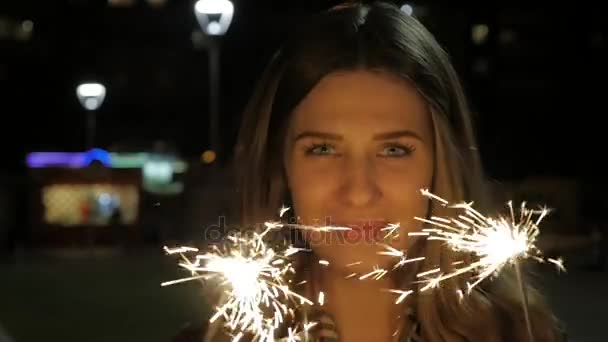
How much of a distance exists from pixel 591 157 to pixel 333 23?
3040 cm

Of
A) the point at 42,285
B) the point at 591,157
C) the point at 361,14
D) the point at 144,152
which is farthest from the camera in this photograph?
the point at 144,152

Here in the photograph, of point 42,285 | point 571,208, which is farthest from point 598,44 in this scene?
point 42,285

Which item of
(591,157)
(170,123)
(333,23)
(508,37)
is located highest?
(508,37)

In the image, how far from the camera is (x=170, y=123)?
39.5 meters

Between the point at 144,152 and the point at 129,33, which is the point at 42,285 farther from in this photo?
the point at 129,33

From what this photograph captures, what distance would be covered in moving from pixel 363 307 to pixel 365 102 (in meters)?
0.50

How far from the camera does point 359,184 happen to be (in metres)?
1.89

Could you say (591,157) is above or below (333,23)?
above

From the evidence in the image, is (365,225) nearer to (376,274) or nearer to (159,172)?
(376,274)

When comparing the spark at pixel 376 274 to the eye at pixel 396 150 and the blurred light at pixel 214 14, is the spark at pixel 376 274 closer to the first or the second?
the eye at pixel 396 150

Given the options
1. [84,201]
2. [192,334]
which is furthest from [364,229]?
[84,201]

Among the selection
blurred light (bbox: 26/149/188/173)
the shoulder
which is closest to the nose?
the shoulder

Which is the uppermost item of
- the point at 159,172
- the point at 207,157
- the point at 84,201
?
the point at 207,157

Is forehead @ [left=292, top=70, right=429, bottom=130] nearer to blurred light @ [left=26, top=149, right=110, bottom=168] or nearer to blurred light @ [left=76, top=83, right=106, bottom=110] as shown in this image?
blurred light @ [left=76, top=83, right=106, bottom=110]
